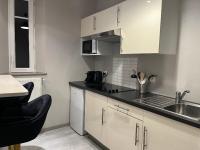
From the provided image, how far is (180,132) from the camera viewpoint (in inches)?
54.2

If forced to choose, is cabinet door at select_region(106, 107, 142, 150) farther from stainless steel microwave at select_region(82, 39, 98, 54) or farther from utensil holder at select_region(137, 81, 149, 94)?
stainless steel microwave at select_region(82, 39, 98, 54)

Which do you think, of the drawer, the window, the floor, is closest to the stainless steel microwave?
the window

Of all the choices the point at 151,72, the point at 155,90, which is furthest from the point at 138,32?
the point at 155,90

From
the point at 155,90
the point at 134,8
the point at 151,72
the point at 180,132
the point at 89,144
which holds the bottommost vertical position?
the point at 89,144

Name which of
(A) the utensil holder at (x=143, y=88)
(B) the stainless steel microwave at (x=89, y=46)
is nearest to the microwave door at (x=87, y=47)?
(B) the stainless steel microwave at (x=89, y=46)

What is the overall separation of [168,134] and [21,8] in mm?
2878

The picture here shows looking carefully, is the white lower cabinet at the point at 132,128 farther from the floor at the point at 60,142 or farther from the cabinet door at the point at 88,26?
the cabinet door at the point at 88,26

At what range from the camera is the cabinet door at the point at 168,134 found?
1303 millimetres

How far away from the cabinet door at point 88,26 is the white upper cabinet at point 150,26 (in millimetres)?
792

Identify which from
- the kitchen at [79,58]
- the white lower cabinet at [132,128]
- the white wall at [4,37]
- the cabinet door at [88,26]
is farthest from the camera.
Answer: the cabinet door at [88,26]

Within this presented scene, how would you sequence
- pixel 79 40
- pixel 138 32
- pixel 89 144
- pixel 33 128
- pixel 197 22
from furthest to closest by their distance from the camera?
pixel 79 40 → pixel 89 144 → pixel 138 32 → pixel 197 22 → pixel 33 128

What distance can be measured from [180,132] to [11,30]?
2766mm

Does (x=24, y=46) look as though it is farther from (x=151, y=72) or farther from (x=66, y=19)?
(x=151, y=72)

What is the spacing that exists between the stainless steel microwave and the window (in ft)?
2.93
